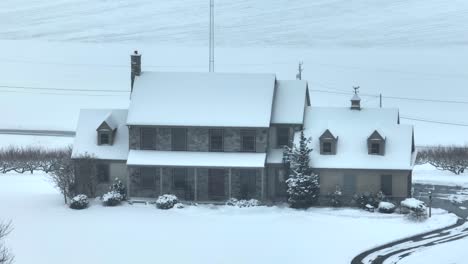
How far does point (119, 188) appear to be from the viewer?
4238 cm

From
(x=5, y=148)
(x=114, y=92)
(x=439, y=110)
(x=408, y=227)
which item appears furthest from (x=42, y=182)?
(x=439, y=110)

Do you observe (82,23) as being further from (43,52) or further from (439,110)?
(439,110)

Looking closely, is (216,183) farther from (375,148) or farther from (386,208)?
(386,208)

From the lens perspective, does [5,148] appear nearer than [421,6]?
Yes

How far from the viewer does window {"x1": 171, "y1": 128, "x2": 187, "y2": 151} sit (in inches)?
1690

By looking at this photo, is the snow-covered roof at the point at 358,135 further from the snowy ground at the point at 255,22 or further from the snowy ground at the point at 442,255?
the snowy ground at the point at 255,22

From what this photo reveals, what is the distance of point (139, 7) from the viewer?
392 ft

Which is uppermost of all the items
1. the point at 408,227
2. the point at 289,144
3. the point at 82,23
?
the point at 82,23

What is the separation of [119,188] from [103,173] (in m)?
1.71

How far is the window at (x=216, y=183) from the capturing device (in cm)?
4234

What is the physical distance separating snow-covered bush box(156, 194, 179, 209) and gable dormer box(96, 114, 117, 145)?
531 cm

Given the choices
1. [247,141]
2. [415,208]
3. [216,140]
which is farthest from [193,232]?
[415,208]

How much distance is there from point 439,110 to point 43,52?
55836 millimetres

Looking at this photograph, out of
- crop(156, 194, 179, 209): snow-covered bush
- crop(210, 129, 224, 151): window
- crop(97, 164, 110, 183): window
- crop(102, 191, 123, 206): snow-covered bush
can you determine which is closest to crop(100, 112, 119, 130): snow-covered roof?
crop(97, 164, 110, 183): window
